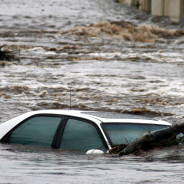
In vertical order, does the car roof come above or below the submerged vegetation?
above

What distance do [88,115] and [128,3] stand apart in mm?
69648

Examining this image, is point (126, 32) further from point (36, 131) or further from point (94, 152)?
point (94, 152)

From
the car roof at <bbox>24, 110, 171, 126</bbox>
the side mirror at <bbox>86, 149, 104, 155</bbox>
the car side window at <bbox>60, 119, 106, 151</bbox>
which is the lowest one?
the side mirror at <bbox>86, 149, 104, 155</bbox>

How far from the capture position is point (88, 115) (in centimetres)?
880

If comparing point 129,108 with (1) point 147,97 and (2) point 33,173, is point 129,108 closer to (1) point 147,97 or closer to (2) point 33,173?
(1) point 147,97

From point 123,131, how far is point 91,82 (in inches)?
654

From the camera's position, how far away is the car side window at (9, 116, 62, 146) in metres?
8.84

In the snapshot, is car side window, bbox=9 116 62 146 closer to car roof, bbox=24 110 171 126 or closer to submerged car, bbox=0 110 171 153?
submerged car, bbox=0 110 171 153

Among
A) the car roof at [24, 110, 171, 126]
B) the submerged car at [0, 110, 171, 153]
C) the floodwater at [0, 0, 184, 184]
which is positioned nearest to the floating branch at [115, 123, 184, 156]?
the floodwater at [0, 0, 184, 184]

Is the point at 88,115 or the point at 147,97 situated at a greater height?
the point at 88,115

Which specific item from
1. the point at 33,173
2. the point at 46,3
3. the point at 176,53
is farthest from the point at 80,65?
the point at 46,3

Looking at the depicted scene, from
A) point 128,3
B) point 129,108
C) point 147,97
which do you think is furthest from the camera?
point 128,3

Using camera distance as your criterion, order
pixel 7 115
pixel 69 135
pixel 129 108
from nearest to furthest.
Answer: pixel 69 135, pixel 7 115, pixel 129 108

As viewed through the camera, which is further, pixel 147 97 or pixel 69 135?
pixel 147 97
